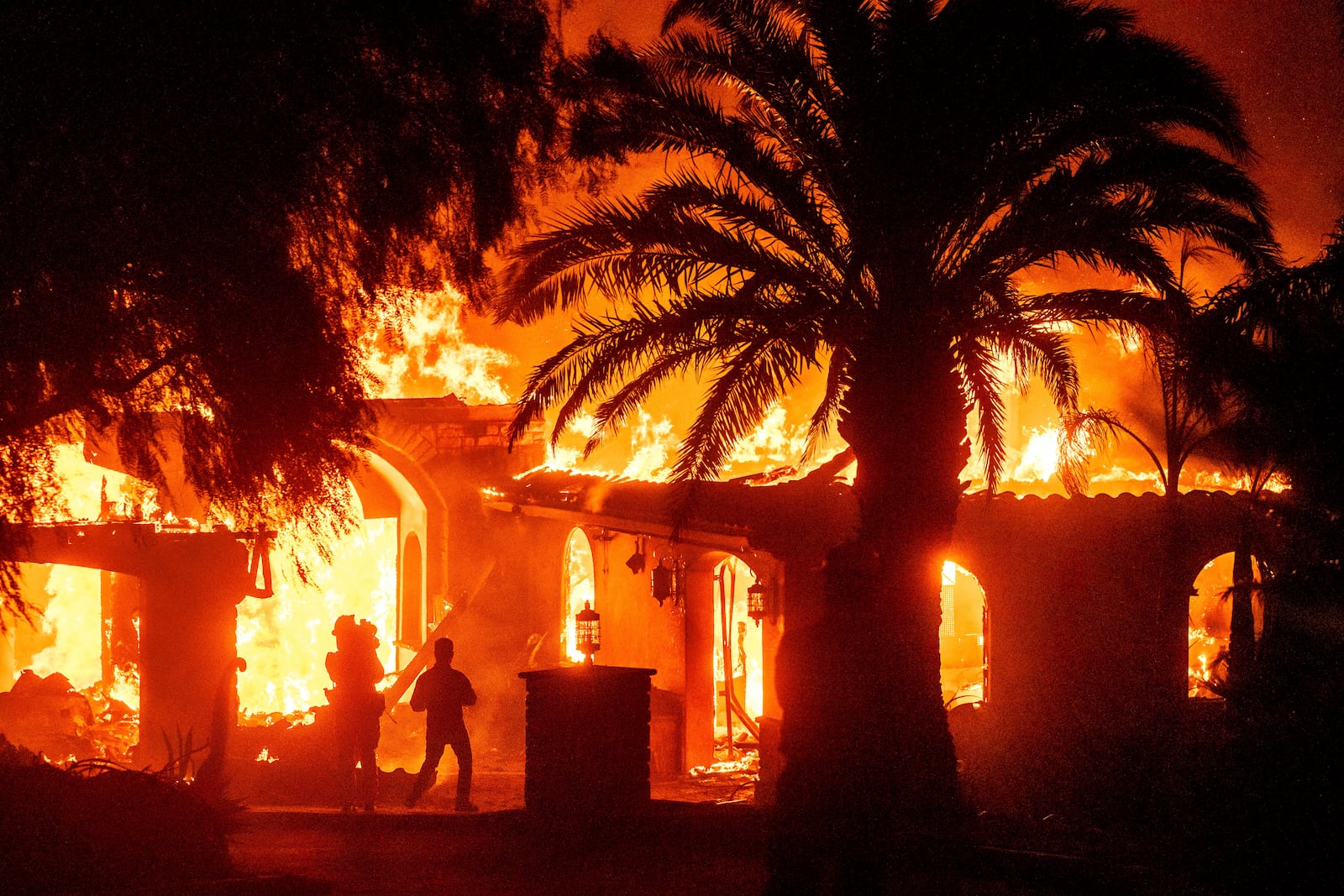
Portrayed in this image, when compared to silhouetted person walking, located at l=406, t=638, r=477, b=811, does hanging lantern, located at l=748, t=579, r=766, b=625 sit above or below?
above

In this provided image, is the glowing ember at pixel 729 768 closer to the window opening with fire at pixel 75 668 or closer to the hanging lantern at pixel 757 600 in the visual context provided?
the hanging lantern at pixel 757 600

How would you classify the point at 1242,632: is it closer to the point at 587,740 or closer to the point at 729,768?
the point at 729,768

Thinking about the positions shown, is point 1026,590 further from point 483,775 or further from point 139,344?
point 139,344

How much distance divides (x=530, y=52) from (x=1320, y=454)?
557cm

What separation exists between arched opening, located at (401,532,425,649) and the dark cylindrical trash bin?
12409mm

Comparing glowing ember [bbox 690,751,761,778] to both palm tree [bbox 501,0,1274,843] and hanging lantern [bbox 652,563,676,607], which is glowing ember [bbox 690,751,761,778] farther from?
palm tree [bbox 501,0,1274,843]

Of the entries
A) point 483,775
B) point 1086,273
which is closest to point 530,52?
point 483,775

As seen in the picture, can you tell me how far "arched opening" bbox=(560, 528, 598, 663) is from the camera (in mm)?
19188

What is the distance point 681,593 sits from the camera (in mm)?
15109

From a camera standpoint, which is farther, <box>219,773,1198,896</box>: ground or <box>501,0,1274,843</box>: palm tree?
<box>501,0,1274,843</box>: palm tree

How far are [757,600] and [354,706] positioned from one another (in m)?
5.56

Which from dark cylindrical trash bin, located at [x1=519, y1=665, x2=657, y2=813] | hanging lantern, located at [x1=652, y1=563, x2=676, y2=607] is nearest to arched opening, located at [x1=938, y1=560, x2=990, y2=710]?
hanging lantern, located at [x1=652, y1=563, x2=676, y2=607]

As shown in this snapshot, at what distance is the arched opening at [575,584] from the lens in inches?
755

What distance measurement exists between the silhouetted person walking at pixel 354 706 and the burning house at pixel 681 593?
1.01m
